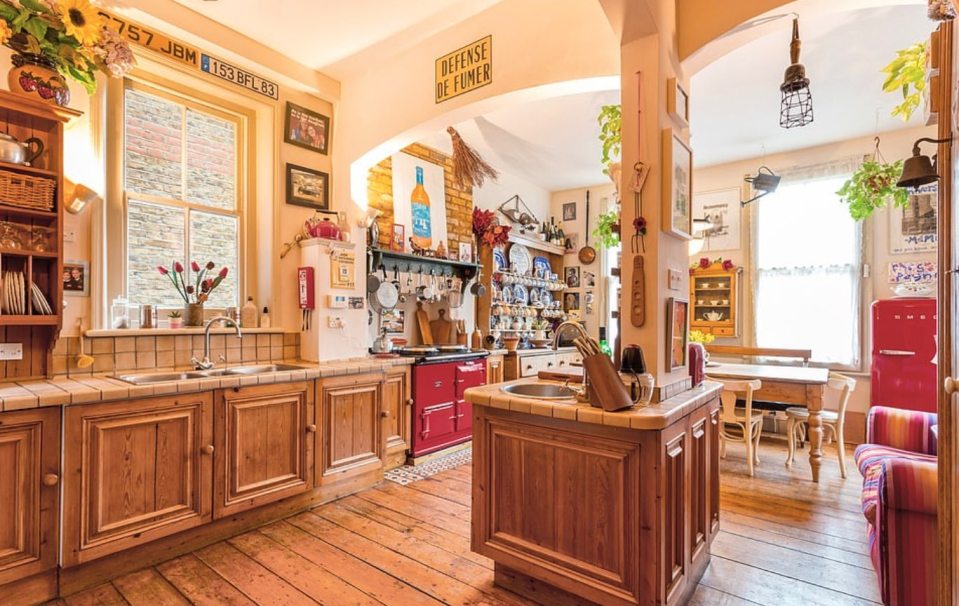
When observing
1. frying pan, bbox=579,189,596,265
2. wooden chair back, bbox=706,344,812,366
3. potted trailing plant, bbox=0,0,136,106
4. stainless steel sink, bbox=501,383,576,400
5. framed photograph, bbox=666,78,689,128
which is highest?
potted trailing plant, bbox=0,0,136,106

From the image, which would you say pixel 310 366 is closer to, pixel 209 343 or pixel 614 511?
pixel 209 343

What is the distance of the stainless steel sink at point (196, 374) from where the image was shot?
8.32ft

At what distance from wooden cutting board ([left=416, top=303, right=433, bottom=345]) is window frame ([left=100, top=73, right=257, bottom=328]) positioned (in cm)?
163

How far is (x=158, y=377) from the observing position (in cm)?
267

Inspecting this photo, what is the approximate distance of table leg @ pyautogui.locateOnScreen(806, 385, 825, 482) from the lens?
354cm

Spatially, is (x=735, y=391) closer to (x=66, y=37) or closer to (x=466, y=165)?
(x=466, y=165)

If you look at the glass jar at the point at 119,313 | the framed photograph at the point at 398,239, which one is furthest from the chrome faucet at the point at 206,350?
the framed photograph at the point at 398,239

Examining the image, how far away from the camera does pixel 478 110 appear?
3.11 metres

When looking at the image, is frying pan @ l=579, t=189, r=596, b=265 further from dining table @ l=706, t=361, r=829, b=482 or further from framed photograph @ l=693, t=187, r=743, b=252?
dining table @ l=706, t=361, r=829, b=482

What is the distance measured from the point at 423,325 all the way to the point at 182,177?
2.34m

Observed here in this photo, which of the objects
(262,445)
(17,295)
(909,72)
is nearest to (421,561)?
(262,445)

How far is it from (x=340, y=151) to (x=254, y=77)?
755 millimetres

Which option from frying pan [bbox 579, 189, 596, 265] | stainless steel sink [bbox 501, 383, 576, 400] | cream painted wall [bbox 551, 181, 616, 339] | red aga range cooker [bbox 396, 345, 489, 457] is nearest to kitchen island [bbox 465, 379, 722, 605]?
stainless steel sink [bbox 501, 383, 576, 400]

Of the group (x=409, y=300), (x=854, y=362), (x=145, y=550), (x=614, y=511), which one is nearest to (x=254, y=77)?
(x=409, y=300)
